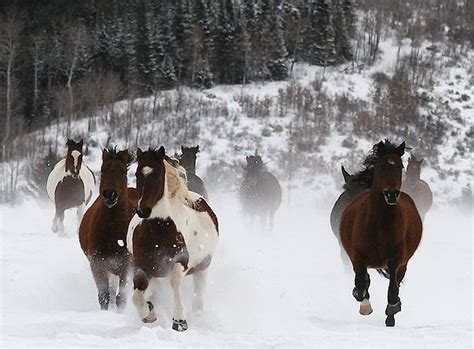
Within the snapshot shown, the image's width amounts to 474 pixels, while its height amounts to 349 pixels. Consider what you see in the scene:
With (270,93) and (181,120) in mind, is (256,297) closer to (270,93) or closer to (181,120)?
(181,120)

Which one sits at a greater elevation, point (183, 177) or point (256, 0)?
point (256, 0)

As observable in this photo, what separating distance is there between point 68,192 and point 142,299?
28.5ft

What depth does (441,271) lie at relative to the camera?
10930mm

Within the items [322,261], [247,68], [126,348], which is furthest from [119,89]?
[126,348]

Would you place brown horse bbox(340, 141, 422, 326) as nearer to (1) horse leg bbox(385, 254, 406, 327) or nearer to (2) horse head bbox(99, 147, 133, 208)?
(1) horse leg bbox(385, 254, 406, 327)

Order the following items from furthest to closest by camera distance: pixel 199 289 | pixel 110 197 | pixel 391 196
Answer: pixel 199 289
pixel 110 197
pixel 391 196

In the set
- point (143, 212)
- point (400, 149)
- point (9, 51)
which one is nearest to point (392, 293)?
point (400, 149)

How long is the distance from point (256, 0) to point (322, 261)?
45032 mm

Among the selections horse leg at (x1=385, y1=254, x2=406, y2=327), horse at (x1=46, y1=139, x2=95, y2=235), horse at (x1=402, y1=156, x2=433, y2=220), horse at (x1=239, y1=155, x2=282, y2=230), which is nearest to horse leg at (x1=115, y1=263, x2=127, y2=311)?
horse leg at (x1=385, y1=254, x2=406, y2=327)

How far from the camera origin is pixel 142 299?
5.49 meters

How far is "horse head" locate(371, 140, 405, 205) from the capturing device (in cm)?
585

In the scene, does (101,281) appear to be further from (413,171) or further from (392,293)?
(413,171)

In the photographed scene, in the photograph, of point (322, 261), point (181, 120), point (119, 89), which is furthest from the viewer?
point (119, 89)

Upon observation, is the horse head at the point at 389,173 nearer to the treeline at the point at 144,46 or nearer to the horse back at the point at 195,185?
the horse back at the point at 195,185
